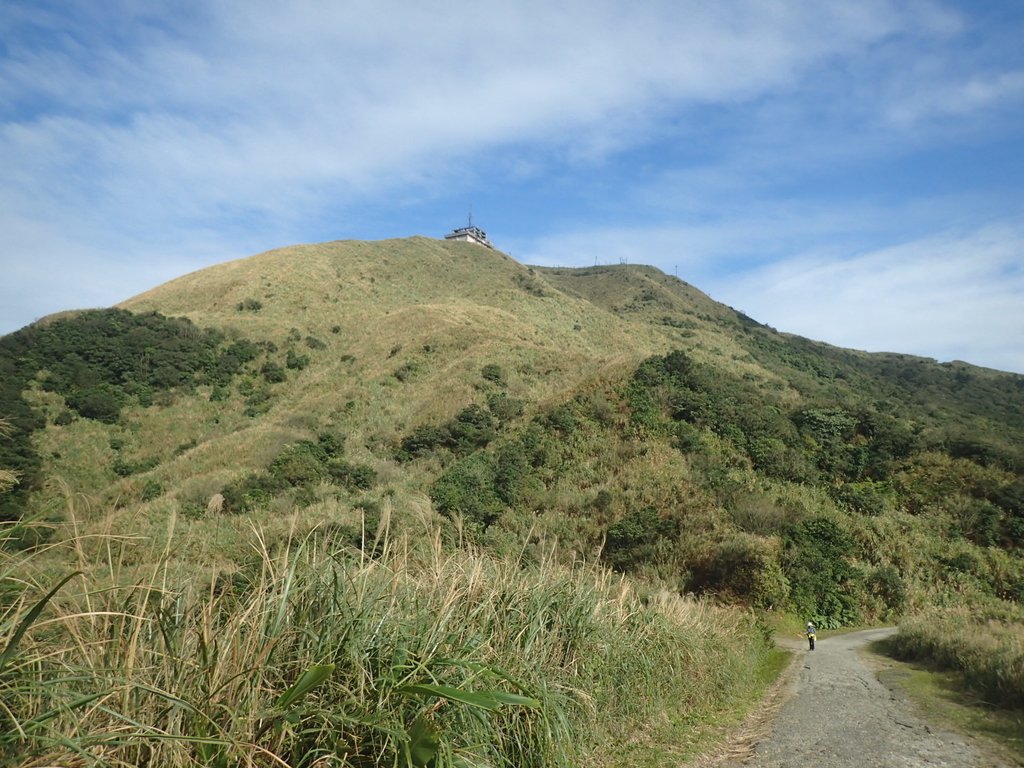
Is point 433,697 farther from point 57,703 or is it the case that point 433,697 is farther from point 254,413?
point 254,413

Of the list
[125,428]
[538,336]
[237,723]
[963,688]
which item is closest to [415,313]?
[538,336]

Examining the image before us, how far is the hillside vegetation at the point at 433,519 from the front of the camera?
2.68 meters

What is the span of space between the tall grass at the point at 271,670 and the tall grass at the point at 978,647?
261 inches

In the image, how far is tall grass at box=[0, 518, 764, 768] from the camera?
2.24 meters

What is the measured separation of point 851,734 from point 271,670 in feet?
21.3

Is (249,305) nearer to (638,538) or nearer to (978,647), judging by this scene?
(638,538)

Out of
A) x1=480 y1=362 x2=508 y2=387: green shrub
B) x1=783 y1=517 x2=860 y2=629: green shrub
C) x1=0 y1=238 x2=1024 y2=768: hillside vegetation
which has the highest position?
x1=480 y1=362 x2=508 y2=387: green shrub

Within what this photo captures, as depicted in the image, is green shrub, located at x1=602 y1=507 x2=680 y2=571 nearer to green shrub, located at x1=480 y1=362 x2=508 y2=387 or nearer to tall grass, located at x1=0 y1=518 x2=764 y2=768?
tall grass, located at x1=0 y1=518 x2=764 y2=768

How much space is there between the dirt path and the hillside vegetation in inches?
35.4

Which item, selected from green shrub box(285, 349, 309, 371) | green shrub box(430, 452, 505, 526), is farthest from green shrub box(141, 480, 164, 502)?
green shrub box(285, 349, 309, 371)

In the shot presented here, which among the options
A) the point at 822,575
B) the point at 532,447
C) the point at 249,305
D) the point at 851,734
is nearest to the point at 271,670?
the point at 851,734

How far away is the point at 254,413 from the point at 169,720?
4347 centimetres

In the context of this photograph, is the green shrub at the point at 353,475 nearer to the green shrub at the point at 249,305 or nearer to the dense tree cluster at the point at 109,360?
the dense tree cluster at the point at 109,360

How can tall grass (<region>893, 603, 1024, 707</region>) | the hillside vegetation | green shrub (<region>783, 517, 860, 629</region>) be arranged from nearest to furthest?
the hillside vegetation < tall grass (<region>893, 603, 1024, 707</region>) < green shrub (<region>783, 517, 860, 629</region>)
